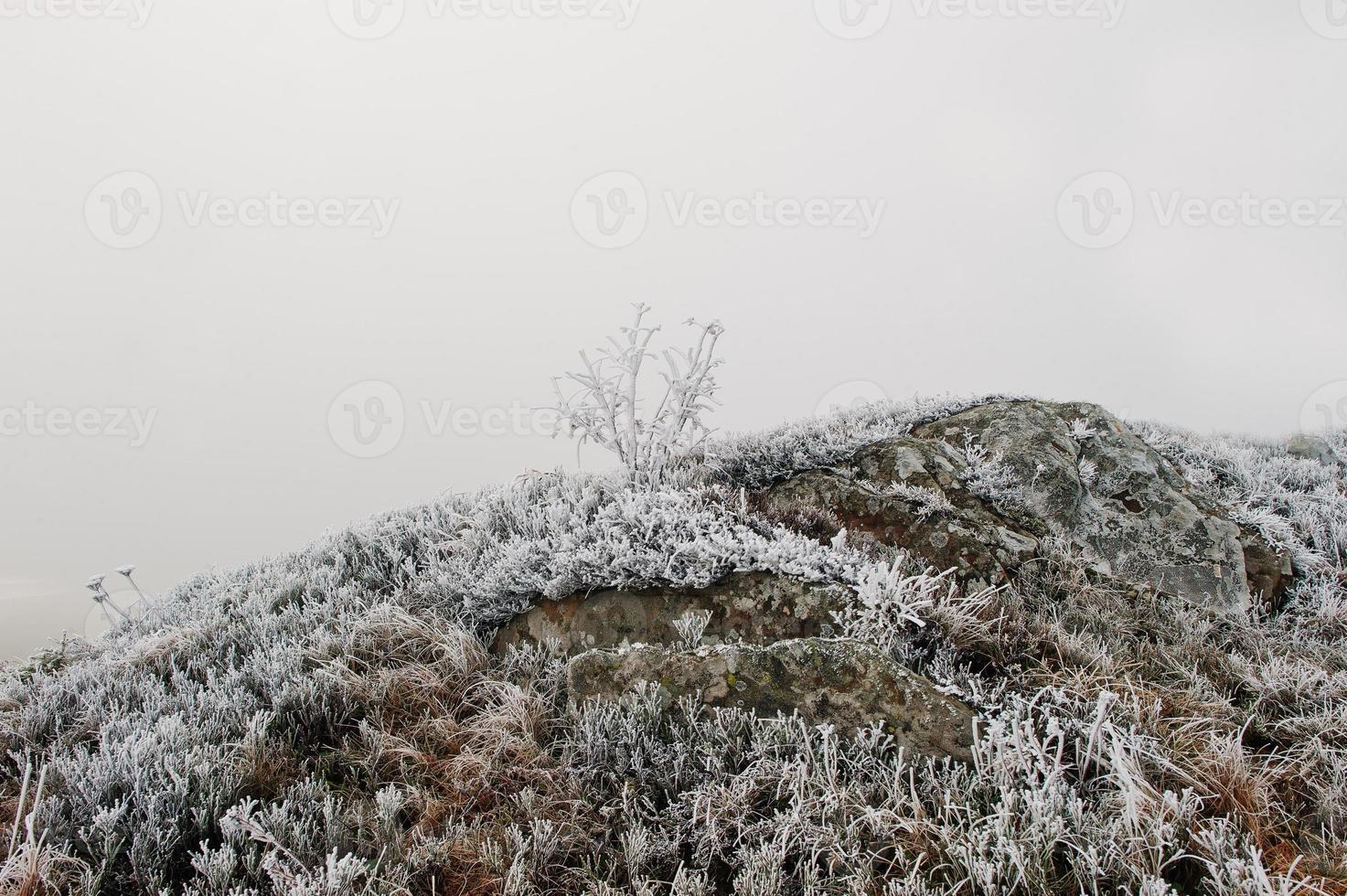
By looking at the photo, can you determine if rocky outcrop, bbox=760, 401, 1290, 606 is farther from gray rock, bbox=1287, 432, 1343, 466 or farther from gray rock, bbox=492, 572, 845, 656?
gray rock, bbox=1287, 432, 1343, 466

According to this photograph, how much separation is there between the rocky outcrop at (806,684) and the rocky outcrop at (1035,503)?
2.05 metres

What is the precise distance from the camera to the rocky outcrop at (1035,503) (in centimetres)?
533

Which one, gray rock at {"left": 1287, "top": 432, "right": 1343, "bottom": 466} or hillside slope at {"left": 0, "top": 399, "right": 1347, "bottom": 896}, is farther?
gray rock at {"left": 1287, "top": 432, "right": 1343, "bottom": 466}

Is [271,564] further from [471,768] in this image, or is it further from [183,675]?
[471,768]

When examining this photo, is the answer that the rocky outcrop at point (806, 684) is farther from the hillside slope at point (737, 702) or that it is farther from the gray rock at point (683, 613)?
the gray rock at point (683, 613)

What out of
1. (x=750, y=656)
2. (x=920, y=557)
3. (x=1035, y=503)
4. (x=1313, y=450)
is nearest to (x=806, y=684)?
(x=750, y=656)

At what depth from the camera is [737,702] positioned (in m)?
3.34

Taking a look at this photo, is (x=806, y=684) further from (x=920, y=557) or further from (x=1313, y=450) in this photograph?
(x=1313, y=450)

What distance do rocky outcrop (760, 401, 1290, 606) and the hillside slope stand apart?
0.04m

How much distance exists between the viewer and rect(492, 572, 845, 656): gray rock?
403 centimetres

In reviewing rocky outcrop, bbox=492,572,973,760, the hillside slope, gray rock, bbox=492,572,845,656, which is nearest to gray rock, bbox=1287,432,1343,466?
the hillside slope

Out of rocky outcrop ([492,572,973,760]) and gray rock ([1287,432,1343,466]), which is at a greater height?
rocky outcrop ([492,572,973,760])

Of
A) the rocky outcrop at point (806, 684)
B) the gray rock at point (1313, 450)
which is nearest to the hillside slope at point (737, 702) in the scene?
the rocky outcrop at point (806, 684)

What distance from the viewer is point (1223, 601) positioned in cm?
586
